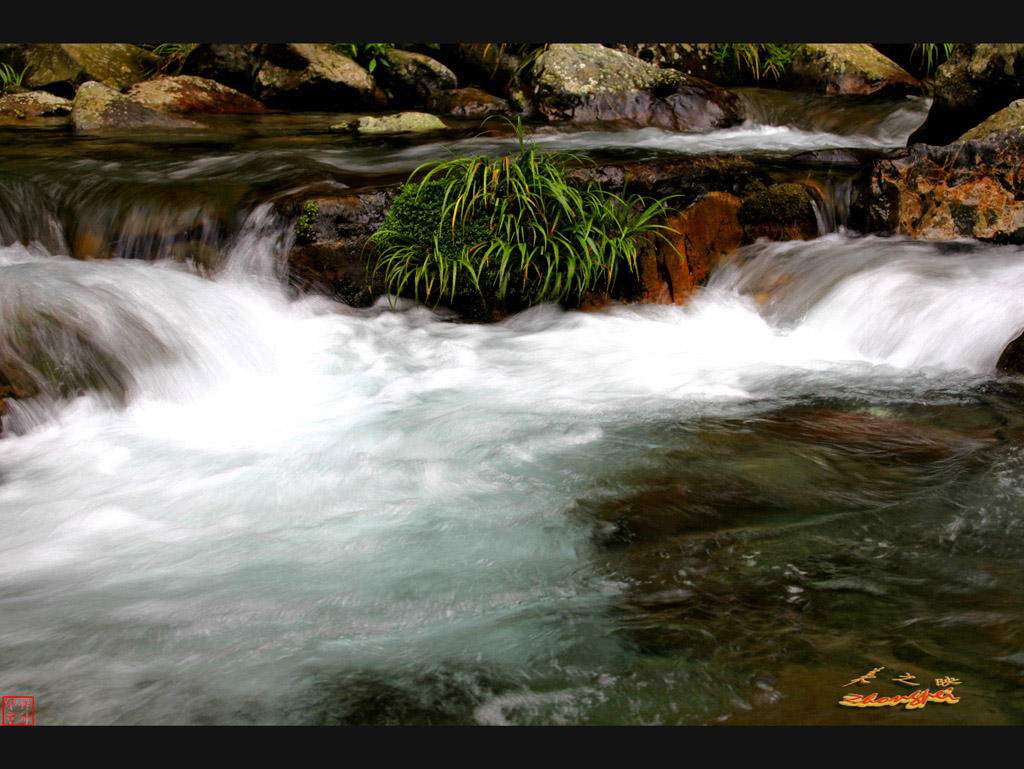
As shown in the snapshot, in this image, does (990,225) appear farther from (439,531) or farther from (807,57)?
(807,57)

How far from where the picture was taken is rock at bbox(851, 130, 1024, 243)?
514 cm

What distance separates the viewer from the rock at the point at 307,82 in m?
9.66

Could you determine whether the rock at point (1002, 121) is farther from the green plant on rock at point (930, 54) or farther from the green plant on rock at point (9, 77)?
the green plant on rock at point (9, 77)

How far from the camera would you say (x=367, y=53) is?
10.4 metres

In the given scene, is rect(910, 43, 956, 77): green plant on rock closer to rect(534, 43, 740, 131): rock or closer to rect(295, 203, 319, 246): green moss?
rect(534, 43, 740, 131): rock

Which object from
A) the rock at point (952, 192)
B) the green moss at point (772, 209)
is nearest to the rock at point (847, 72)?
the rock at point (952, 192)

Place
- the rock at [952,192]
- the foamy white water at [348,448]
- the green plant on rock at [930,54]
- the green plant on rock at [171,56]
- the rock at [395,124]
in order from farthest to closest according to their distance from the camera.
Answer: the green plant on rock at [930,54], the green plant on rock at [171,56], the rock at [395,124], the rock at [952,192], the foamy white water at [348,448]

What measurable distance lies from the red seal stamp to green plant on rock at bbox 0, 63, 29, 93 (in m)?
9.81

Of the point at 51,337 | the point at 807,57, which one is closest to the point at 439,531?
the point at 51,337

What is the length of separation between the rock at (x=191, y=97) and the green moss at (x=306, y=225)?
14.6 feet

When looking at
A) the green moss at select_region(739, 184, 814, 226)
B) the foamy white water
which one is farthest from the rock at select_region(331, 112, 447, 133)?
the green moss at select_region(739, 184, 814, 226)

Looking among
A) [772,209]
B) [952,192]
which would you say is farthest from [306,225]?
[952,192]

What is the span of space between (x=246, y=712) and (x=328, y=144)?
21.1ft

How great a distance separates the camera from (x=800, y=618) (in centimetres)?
219
